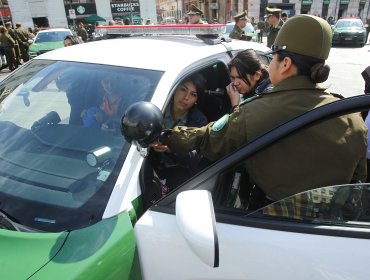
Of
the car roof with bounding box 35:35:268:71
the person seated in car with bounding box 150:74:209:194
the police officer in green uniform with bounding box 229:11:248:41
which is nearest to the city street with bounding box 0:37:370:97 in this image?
the police officer in green uniform with bounding box 229:11:248:41

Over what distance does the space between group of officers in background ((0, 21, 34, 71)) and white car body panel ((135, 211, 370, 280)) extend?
1333 cm

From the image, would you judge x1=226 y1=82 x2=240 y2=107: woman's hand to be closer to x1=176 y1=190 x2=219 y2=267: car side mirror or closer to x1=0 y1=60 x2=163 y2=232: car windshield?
x1=0 y1=60 x2=163 y2=232: car windshield

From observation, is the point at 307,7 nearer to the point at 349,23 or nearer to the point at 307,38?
the point at 349,23

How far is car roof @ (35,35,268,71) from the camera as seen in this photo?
1.95 meters

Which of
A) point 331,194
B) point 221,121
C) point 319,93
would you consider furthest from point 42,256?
point 319,93

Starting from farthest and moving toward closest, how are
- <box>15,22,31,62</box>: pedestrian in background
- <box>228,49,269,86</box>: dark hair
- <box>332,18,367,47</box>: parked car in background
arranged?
<box>332,18,367,47</box>: parked car in background, <box>15,22,31,62</box>: pedestrian in background, <box>228,49,269,86</box>: dark hair

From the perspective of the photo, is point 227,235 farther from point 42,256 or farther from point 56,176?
point 56,176

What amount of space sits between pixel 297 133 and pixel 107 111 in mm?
992

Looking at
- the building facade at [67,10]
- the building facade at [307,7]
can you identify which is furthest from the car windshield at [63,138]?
the building facade at [307,7]

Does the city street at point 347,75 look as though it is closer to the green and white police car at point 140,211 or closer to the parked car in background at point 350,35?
the parked car in background at point 350,35

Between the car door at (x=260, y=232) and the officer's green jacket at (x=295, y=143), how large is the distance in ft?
0.37

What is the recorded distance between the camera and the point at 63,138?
1.82 metres

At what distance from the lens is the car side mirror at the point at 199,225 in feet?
3.57

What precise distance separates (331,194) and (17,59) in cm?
1452
